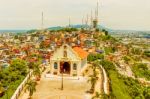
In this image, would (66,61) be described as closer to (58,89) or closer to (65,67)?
(65,67)

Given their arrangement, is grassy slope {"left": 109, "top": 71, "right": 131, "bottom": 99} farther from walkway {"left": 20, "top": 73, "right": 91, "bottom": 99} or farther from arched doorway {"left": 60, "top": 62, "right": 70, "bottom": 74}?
arched doorway {"left": 60, "top": 62, "right": 70, "bottom": 74}

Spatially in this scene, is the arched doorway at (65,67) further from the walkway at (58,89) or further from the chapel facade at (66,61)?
the walkway at (58,89)

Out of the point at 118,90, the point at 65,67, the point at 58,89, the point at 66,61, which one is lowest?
the point at 118,90

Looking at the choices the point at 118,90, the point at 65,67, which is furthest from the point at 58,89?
the point at 65,67

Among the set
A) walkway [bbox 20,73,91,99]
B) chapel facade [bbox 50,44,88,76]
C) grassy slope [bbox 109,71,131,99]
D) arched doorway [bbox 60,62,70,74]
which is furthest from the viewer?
arched doorway [bbox 60,62,70,74]

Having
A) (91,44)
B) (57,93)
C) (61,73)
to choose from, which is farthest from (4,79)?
(91,44)

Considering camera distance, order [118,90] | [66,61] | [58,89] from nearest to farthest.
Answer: [58,89] < [118,90] < [66,61]

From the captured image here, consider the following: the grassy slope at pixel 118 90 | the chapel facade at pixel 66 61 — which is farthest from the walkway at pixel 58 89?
the grassy slope at pixel 118 90

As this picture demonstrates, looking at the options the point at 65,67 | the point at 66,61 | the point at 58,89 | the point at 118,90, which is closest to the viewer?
the point at 58,89

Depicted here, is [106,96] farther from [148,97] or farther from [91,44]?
[91,44]

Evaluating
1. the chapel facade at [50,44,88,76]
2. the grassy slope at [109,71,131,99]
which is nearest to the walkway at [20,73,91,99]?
the chapel facade at [50,44,88,76]

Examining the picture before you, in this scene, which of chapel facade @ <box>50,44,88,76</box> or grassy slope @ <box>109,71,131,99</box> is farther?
chapel facade @ <box>50,44,88,76</box>
